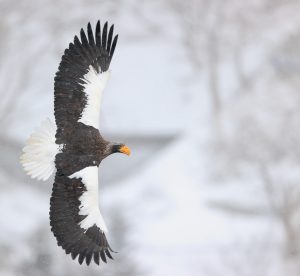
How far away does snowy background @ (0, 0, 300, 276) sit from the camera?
1395 centimetres

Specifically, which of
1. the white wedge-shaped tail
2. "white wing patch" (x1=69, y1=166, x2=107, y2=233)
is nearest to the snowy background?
the white wedge-shaped tail

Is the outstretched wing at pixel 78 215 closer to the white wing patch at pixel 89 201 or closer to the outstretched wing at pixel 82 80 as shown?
the white wing patch at pixel 89 201

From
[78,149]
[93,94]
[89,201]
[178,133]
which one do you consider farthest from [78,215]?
[178,133]

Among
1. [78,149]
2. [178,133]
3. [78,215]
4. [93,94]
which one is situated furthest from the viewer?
[178,133]

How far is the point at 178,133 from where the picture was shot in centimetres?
1886

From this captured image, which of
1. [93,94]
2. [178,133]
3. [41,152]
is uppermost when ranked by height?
[178,133]

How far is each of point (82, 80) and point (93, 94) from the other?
0.33 feet

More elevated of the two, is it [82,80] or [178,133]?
[178,133]

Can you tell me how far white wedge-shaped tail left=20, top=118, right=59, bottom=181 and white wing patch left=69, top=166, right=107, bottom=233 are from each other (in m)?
0.20

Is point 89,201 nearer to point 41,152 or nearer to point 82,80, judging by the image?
point 41,152

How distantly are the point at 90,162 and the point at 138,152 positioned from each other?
1361 centimetres

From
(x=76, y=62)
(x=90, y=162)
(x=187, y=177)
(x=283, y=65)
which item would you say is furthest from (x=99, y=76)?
(x=283, y=65)

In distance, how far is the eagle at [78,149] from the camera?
4.67 meters

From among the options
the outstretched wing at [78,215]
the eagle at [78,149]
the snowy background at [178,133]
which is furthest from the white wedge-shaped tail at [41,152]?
the snowy background at [178,133]
